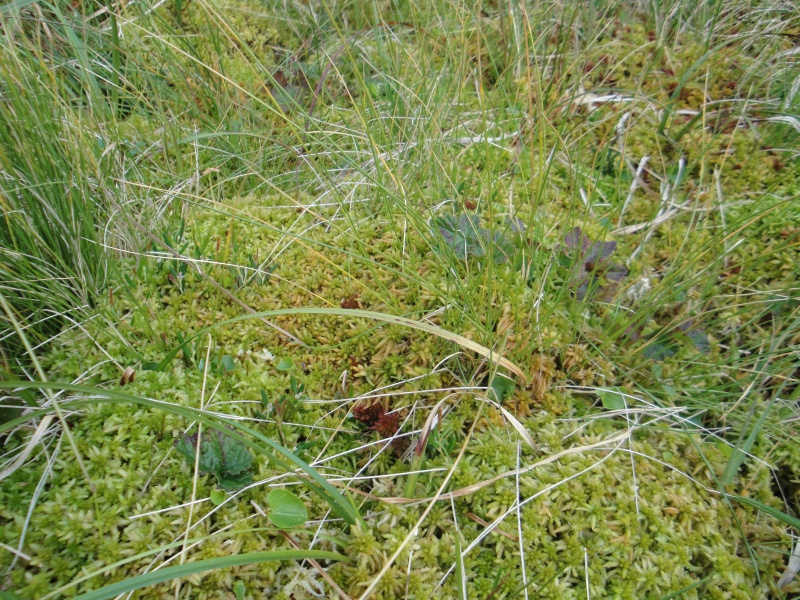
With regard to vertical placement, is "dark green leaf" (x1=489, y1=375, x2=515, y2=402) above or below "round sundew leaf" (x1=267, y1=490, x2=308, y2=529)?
below

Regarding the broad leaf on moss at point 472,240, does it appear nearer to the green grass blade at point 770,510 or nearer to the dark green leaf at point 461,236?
the dark green leaf at point 461,236

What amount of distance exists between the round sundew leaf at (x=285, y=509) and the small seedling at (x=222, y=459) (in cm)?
13

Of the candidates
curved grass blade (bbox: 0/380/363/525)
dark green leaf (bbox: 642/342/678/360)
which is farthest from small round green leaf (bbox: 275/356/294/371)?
dark green leaf (bbox: 642/342/678/360)

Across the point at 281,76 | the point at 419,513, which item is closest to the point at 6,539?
the point at 419,513

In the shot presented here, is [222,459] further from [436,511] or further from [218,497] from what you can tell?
[436,511]

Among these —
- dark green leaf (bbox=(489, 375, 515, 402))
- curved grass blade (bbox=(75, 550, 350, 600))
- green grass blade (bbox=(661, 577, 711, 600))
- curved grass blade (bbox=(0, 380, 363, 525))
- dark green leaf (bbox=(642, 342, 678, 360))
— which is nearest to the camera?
curved grass blade (bbox=(75, 550, 350, 600))

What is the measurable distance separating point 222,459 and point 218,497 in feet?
0.36

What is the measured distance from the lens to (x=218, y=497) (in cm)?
150

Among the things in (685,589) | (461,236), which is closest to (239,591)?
(685,589)

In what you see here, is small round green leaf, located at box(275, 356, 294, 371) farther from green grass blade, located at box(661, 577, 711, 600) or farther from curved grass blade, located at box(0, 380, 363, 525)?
green grass blade, located at box(661, 577, 711, 600)

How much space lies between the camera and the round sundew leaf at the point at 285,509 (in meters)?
1.43

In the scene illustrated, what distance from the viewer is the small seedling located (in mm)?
1535

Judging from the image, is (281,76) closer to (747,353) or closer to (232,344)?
(232,344)

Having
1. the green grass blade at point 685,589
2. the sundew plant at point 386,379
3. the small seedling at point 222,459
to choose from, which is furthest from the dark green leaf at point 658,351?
the small seedling at point 222,459
